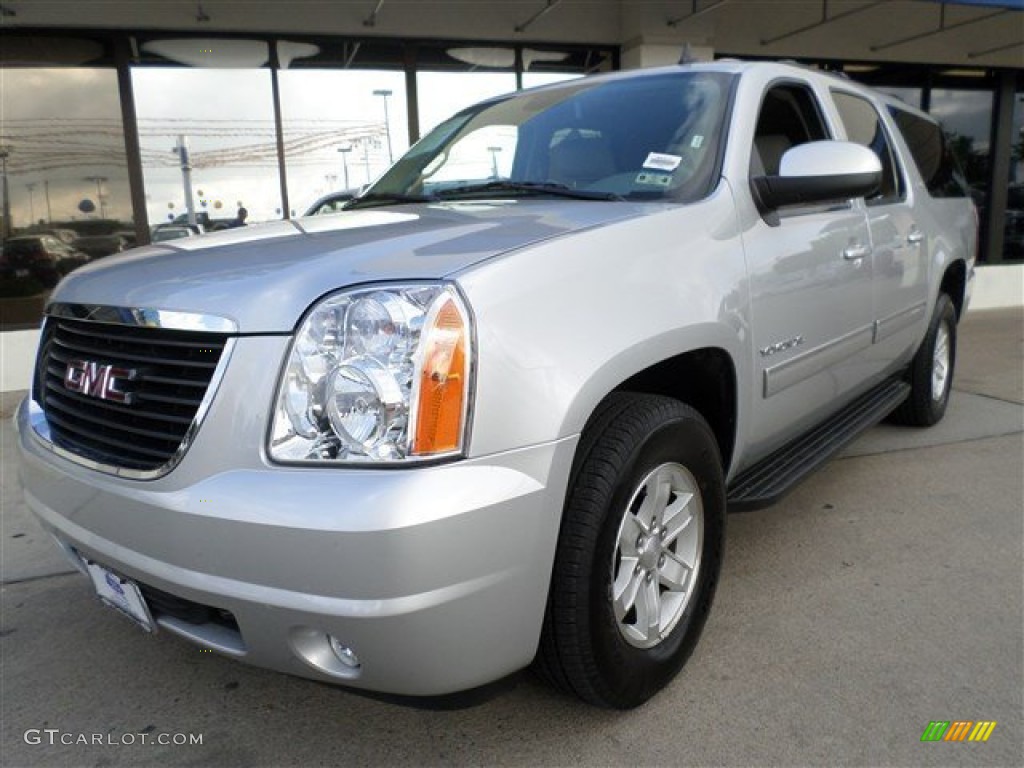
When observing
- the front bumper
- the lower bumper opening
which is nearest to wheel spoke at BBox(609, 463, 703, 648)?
the front bumper

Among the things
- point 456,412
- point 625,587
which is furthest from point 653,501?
point 456,412

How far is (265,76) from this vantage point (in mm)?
8039

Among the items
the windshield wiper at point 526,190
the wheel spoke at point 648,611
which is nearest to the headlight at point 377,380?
the wheel spoke at point 648,611

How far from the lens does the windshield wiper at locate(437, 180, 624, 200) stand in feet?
8.41

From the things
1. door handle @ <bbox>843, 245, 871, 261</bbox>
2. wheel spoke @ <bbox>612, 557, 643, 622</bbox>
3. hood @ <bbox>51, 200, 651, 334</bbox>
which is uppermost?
hood @ <bbox>51, 200, 651, 334</bbox>

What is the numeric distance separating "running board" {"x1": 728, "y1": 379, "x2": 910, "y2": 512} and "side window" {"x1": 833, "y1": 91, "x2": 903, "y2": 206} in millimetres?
962

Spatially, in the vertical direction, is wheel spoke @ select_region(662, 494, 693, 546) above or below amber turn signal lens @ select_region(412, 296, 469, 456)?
below

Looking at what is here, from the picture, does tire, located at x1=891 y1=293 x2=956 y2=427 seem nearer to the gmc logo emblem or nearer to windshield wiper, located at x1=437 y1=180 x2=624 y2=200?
windshield wiper, located at x1=437 y1=180 x2=624 y2=200

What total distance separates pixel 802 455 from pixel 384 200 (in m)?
1.91

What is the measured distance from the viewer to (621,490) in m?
1.90

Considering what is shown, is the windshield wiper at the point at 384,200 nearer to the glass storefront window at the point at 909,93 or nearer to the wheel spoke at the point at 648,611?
the wheel spoke at the point at 648,611

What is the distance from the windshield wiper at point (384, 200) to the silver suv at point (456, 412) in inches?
4.6

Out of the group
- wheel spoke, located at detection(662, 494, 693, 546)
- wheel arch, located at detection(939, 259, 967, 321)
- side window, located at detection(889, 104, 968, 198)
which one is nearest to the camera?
wheel spoke, located at detection(662, 494, 693, 546)

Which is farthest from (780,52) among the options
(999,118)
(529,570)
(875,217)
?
(529,570)
